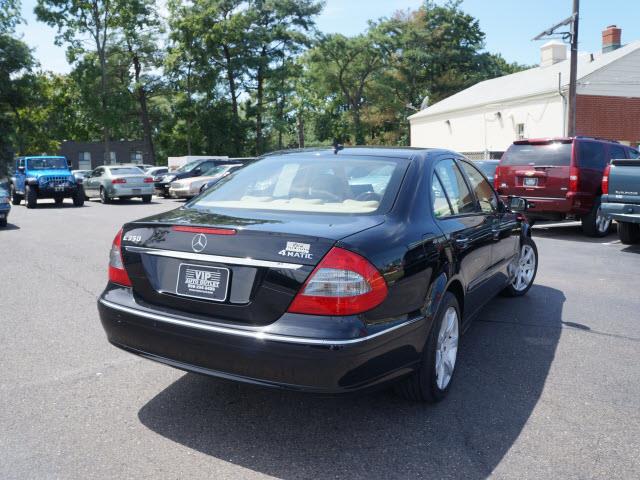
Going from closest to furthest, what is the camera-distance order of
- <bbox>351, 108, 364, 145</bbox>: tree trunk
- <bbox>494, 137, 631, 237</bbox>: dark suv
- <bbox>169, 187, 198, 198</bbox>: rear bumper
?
<bbox>494, 137, 631, 237</bbox>: dark suv < <bbox>169, 187, 198, 198</bbox>: rear bumper < <bbox>351, 108, 364, 145</bbox>: tree trunk

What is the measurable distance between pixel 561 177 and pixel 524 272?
5.11 meters

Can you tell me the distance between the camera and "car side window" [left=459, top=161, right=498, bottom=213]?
4750 millimetres

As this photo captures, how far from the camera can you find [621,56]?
28.3 meters

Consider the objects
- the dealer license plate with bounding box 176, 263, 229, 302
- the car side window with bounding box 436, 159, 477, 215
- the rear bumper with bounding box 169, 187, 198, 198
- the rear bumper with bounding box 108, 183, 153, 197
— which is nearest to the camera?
the dealer license plate with bounding box 176, 263, 229, 302

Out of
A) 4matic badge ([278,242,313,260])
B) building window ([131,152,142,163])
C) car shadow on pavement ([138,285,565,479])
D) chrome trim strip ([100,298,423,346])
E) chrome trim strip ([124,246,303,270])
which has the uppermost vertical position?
building window ([131,152,142,163])

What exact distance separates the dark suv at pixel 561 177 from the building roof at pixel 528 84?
18449mm

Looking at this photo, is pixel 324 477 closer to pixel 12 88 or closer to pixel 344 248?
pixel 344 248

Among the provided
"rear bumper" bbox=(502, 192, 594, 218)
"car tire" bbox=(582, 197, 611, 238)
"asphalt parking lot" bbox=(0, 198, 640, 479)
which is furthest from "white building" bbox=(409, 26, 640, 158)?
"asphalt parking lot" bbox=(0, 198, 640, 479)

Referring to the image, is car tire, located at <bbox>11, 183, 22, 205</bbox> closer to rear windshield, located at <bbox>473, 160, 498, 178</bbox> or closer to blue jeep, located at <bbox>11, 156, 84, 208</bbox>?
blue jeep, located at <bbox>11, 156, 84, 208</bbox>

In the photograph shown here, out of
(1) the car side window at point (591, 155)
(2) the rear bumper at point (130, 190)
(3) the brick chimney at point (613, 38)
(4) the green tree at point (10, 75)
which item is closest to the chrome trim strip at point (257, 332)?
(1) the car side window at point (591, 155)

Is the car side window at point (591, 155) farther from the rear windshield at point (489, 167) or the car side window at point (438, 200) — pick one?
the car side window at point (438, 200)

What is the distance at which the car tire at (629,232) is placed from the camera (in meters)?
10.0

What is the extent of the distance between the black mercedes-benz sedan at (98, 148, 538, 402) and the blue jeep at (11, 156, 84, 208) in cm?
1805

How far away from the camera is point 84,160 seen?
6856 centimetres
